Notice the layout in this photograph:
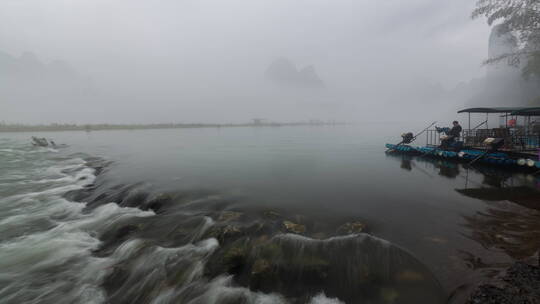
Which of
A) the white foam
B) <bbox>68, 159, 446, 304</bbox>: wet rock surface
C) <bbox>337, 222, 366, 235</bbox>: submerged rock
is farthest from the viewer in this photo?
<bbox>337, 222, 366, 235</bbox>: submerged rock

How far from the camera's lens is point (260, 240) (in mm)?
7285

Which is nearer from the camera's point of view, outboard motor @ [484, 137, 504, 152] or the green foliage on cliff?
outboard motor @ [484, 137, 504, 152]

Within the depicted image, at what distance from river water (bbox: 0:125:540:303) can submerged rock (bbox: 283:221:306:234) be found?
0.25 feet

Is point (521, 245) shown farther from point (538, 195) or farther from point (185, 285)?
point (185, 285)

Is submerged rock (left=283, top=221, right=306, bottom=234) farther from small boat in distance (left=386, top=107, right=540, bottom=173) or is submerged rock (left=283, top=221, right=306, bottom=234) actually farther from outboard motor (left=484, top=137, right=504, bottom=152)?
outboard motor (left=484, top=137, right=504, bottom=152)

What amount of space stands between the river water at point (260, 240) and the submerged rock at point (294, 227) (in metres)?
0.07

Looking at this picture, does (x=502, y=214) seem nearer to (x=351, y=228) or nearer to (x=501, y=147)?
(x=351, y=228)

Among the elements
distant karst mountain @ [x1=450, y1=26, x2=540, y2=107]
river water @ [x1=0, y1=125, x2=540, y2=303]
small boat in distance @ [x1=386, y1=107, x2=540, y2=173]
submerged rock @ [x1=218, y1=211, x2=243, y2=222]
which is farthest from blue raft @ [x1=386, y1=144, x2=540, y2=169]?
distant karst mountain @ [x1=450, y1=26, x2=540, y2=107]

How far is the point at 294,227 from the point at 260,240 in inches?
60.3

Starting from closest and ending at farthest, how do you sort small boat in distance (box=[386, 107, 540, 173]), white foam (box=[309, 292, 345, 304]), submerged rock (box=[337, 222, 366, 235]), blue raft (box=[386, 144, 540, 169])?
white foam (box=[309, 292, 345, 304]), submerged rock (box=[337, 222, 366, 235]), blue raft (box=[386, 144, 540, 169]), small boat in distance (box=[386, 107, 540, 173])

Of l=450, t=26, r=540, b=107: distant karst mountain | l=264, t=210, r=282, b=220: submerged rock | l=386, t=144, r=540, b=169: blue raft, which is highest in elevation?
l=450, t=26, r=540, b=107: distant karst mountain

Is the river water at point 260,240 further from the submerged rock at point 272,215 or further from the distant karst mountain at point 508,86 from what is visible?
the distant karst mountain at point 508,86

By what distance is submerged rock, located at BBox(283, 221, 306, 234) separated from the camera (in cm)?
797

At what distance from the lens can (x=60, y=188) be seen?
13531 mm
